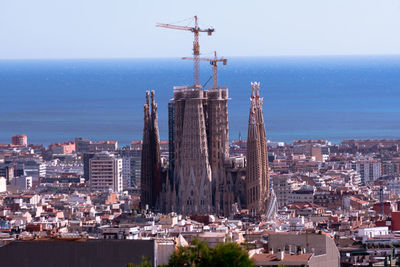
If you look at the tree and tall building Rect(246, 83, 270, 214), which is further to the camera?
tall building Rect(246, 83, 270, 214)

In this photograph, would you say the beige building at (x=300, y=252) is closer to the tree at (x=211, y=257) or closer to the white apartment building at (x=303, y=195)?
the tree at (x=211, y=257)

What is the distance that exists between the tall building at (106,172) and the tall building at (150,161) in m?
23.5

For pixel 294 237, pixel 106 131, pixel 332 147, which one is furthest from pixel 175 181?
pixel 106 131

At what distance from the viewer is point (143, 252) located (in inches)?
1310

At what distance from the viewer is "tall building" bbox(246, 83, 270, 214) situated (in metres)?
77.2

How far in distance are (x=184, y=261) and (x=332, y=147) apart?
104400mm

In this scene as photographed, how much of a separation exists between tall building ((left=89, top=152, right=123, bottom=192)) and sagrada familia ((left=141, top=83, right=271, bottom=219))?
25.7 m

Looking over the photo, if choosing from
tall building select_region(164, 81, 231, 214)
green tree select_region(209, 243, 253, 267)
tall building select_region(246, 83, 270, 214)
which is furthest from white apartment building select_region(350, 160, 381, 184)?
green tree select_region(209, 243, 253, 267)

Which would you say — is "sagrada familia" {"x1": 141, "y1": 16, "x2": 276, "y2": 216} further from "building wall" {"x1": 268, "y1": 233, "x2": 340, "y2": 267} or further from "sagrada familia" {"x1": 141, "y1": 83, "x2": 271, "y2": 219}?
"building wall" {"x1": 268, "y1": 233, "x2": 340, "y2": 267}

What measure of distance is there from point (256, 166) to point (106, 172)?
29.8m

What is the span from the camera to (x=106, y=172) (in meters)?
107

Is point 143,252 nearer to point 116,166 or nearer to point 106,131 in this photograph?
point 116,166

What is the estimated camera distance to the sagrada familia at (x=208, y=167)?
76875mm

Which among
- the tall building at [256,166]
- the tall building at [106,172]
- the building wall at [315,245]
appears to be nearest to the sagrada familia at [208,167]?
the tall building at [256,166]
